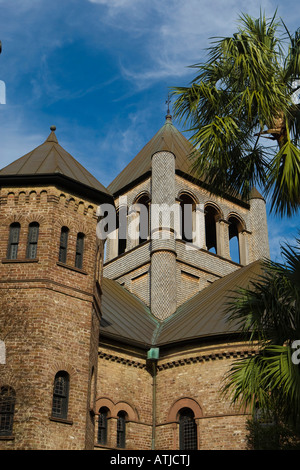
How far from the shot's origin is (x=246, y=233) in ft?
112

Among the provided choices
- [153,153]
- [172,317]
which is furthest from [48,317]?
[153,153]

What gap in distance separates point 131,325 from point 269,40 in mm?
14610

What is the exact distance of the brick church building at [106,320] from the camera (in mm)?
16219

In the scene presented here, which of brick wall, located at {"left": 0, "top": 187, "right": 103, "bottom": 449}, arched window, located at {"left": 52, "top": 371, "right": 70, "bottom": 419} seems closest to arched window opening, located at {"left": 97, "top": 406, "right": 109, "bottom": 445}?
brick wall, located at {"left": 0, "top": 187, "right": 103, "bottom": 449}

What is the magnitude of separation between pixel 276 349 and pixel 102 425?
1227 centimetres

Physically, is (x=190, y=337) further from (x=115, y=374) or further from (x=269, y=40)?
(x=269, y=40)

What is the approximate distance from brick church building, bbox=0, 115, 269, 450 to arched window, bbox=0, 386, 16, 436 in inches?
1.1

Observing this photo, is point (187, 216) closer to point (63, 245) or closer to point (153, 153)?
point (153, 153)

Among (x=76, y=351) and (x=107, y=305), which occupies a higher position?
(x=107, y=305)

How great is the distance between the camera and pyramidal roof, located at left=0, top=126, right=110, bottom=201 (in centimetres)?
1892

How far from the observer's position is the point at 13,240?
18.2 meters

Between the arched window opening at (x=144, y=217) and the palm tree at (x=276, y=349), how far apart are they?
20.3 m

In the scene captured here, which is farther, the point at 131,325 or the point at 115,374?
the point at 131,325
